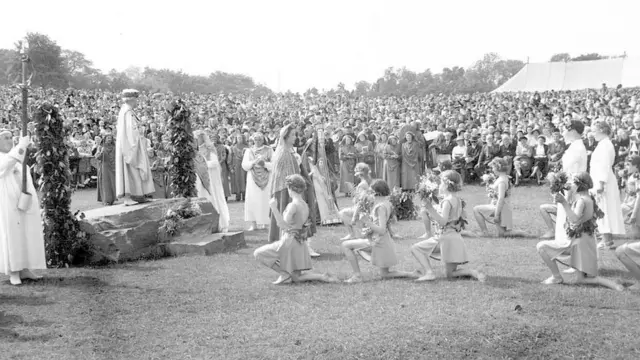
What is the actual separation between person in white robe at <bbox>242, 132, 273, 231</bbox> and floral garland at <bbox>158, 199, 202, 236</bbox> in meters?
2.26

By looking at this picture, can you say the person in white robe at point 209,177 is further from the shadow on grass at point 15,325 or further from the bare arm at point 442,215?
the shadow on grass at point 15,325

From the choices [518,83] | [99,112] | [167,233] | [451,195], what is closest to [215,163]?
[167,233]

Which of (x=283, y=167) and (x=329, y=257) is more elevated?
(x=283, y=167)

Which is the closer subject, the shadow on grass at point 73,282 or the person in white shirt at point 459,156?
the shadow on grass at point 73,282

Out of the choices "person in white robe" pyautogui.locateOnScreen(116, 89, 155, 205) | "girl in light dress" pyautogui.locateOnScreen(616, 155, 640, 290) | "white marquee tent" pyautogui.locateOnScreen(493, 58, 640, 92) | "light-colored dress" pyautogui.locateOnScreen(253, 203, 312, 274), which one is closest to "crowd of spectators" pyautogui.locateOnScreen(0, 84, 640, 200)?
"person in white robe" pyautogui.locateOnScreen(116, 89, 155, 205)

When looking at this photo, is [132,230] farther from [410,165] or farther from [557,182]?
[410,165]

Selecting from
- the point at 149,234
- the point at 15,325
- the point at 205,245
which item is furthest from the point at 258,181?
the point at 15,325

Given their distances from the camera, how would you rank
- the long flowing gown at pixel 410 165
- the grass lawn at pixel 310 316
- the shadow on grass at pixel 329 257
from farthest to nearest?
the long flowing gown at pixel 410 165
the shadow on grass at pixel 329 257
the grass lawn at pixel 310 316

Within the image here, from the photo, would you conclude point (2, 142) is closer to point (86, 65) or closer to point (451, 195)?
point (451, 195)

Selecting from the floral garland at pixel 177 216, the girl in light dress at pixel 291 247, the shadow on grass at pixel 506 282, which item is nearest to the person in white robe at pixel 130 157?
the floral garland at pixel 177 216

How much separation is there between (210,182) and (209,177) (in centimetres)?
11

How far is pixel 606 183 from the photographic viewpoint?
10.6 meters

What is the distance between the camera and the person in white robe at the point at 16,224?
920 centimetres

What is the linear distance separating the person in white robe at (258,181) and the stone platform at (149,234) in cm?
183
